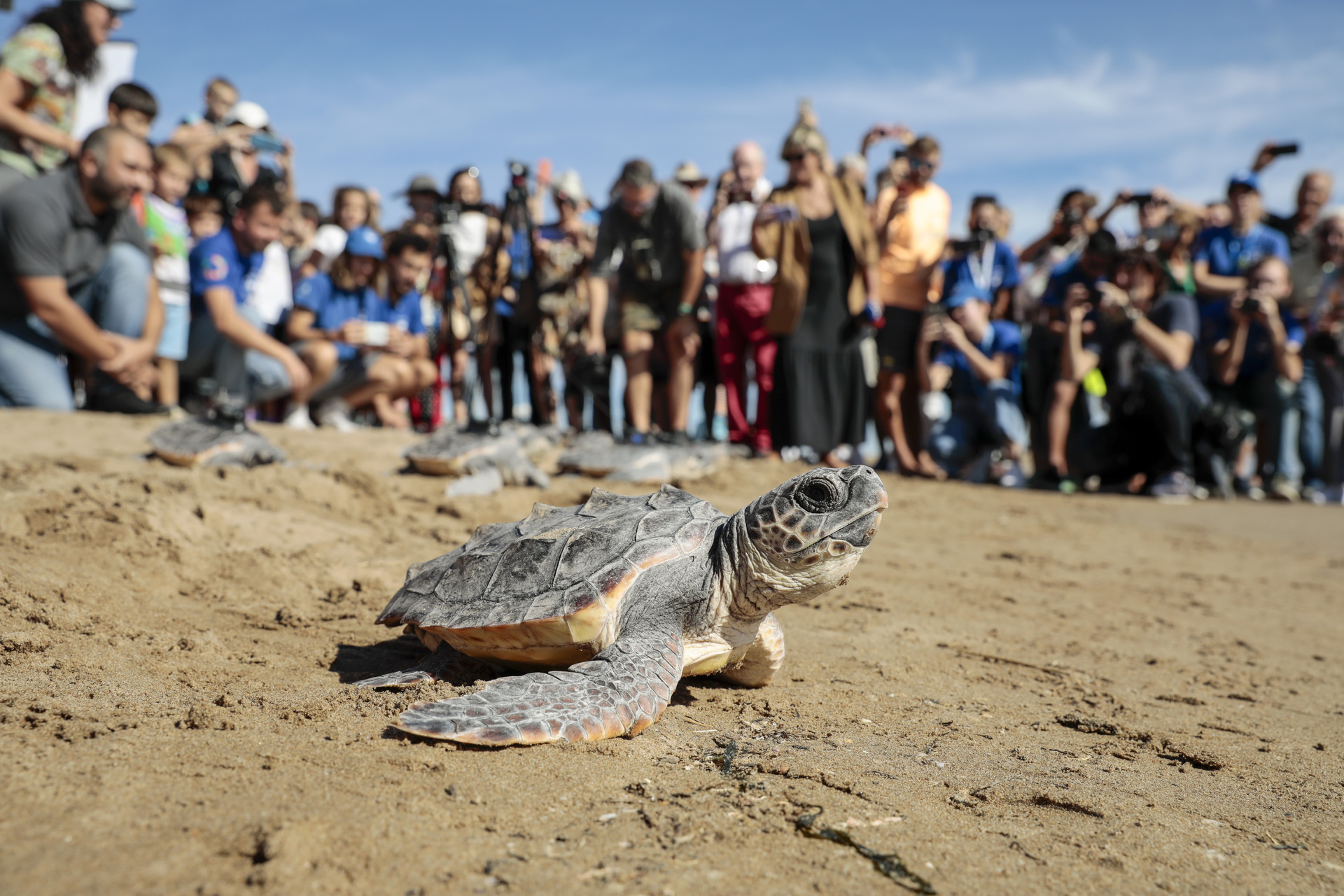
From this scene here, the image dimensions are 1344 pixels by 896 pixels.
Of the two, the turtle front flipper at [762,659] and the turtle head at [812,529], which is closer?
the turtle head at [812,529]

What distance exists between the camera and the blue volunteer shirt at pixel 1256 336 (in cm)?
709

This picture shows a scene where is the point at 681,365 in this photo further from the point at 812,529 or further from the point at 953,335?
the point at 812,529

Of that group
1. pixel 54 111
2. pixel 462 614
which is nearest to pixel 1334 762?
pixel 462 614

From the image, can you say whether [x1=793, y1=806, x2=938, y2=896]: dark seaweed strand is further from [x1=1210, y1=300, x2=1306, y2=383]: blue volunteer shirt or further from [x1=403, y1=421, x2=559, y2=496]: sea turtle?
[x1=1210, y1=300, x2=1306, y2=383]: blue volunteer shirt

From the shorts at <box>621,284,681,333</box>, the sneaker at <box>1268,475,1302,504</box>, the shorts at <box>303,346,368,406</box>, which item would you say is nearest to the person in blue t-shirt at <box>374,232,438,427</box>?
the shorts at <box>303,346,368,406</box>

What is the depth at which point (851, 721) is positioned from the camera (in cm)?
204

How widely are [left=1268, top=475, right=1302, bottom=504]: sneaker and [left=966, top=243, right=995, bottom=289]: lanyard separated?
2.93m

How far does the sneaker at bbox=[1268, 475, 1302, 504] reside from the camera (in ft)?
23.3

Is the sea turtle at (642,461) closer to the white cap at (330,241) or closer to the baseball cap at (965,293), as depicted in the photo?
the baseball cap at (965,293)

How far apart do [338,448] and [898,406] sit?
4360 mm

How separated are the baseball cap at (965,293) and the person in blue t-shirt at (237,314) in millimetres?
5185

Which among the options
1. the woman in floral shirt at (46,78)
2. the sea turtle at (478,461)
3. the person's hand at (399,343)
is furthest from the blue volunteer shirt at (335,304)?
the sea turtle at (478,461)

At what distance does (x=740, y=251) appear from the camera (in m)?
6.32

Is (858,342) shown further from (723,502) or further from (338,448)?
(338,448)
